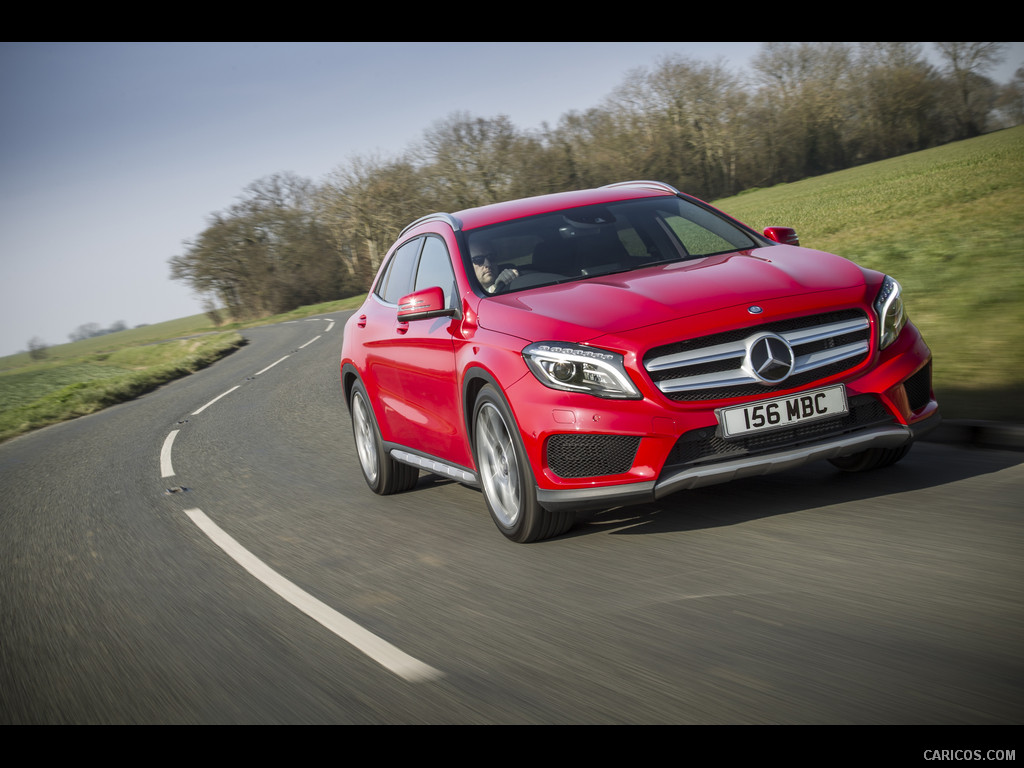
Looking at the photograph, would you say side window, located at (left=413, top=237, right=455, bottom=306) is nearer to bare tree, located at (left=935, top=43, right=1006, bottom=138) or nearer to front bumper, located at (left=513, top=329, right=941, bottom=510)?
front bumper, located at (left=513, top=329, right=941, bottom=510)

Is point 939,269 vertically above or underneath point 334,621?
underneath

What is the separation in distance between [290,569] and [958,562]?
353cm

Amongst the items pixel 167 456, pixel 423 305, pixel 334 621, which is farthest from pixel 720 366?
pixel 167 456

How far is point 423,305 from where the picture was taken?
5.79 metres

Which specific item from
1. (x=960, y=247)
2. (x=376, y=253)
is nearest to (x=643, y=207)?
(x=960, y=247)

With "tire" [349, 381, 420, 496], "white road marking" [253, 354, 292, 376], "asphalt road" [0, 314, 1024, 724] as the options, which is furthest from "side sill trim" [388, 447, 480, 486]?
"white road marking" [253, 354, 292, 376]

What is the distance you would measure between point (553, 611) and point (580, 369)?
1.13 m

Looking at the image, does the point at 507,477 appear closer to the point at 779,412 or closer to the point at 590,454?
the point at 590,454

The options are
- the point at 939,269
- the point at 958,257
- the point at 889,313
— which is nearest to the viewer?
the point at 889,313

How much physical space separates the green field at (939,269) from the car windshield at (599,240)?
2166 millimetres

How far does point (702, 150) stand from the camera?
6347 cm

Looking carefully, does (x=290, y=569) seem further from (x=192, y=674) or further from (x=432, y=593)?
(x=192, y=674)

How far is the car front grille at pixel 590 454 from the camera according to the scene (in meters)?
4.75

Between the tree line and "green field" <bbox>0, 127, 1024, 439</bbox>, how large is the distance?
52.8 feet
